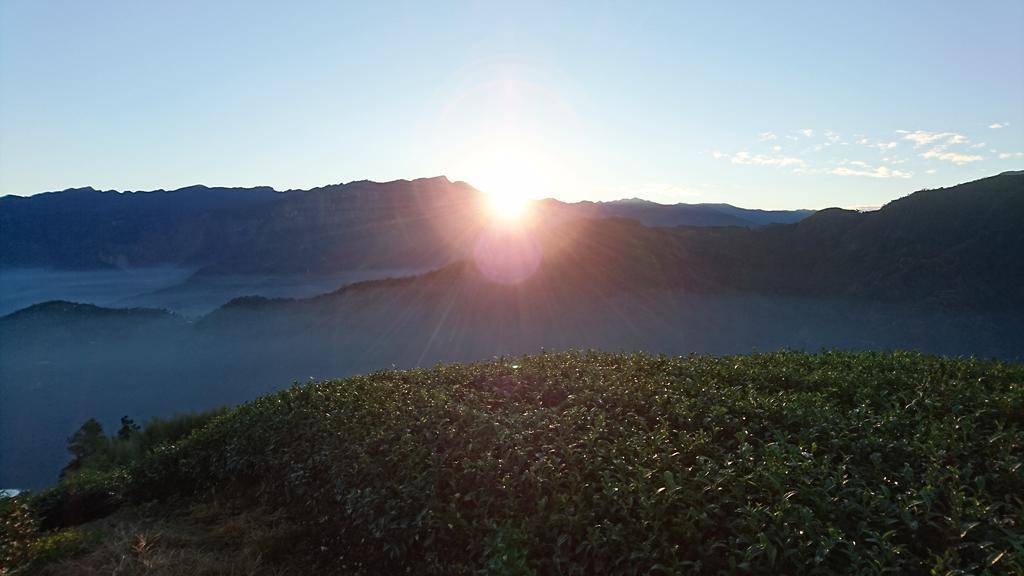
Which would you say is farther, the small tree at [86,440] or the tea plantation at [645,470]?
the small tree at [86,440]

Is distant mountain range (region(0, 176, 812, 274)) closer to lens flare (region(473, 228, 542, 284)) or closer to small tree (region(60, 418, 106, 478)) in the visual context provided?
lens flare (region(473, 228, 542, 284))

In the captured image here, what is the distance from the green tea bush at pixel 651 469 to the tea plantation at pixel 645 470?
0.07ft

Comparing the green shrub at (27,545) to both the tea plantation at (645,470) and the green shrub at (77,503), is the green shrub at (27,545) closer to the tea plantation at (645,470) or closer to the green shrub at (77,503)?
the green shrub at (77,503)

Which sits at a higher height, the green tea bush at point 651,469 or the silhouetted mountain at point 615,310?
the green tea bush at point 651,469

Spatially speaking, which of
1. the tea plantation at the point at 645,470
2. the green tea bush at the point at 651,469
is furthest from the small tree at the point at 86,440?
the green tea bush at the point at 651,469

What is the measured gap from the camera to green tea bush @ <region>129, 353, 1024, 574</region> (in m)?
3.86

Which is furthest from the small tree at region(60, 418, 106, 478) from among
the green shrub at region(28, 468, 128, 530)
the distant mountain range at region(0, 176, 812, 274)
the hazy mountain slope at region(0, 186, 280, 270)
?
the hazy mountain slope at region(0, 186, 280, 270)

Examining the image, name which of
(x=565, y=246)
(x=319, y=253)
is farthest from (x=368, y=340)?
(x=319, y=253)

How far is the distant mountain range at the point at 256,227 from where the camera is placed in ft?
424

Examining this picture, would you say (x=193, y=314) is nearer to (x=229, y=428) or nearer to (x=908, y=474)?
(x=229, y=428)

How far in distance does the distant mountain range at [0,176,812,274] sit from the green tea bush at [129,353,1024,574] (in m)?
113

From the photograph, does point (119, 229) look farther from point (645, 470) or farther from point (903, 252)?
point (645, 470)

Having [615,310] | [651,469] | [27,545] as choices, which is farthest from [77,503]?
[615,310]

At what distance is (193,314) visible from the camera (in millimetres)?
110125
